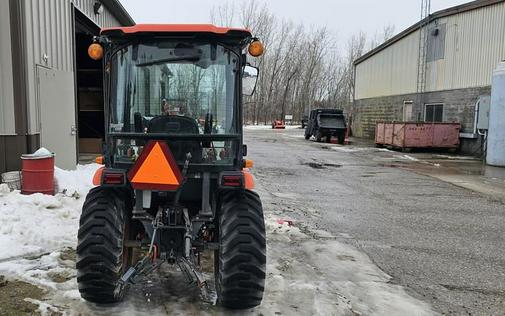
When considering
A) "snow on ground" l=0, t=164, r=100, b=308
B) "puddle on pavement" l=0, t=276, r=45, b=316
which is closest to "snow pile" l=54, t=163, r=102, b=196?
"snow on ground" l=0, t=164, r=100, b=308

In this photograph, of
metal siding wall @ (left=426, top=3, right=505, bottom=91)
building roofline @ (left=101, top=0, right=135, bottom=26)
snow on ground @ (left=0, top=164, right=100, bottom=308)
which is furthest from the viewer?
metal siding wall @ (left=426, top=3, right=505, bottom=91)

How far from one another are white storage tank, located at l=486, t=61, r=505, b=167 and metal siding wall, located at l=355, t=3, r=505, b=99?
3.57 m

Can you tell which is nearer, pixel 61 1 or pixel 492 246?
pixel 492 246

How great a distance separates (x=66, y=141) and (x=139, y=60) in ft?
23.8

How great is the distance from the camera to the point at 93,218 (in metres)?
4.09

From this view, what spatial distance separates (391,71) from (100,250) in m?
30.1

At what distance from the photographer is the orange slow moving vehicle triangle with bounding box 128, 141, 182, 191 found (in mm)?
3934

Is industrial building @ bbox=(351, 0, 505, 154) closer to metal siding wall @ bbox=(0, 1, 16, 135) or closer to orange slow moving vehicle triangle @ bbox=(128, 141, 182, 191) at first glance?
metal siding wall @ bbox=(0, 1, 16, 135)

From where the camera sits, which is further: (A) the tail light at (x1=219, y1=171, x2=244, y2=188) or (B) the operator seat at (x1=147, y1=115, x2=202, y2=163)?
(B) the operator seat at (x1=147, y1=115, x2=202, y2=163)

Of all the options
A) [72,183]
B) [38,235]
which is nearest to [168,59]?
[38,235]

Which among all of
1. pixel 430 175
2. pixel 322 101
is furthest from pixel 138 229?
pixel 322 101

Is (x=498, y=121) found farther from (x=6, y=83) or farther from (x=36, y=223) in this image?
(x=36, y=223)

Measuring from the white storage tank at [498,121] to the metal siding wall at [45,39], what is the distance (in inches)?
554

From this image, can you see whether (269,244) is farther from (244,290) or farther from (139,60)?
(139,60)
